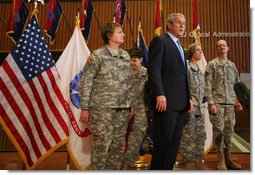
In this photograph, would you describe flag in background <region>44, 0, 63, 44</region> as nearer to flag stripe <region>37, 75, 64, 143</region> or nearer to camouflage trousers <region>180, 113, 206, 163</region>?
flag stripe <region>37, 75, 64, 143</region>

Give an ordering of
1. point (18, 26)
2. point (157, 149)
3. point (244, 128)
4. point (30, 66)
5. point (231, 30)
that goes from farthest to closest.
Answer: point (231, 30)
point (244, 128)
point (18, 26)
point (30, 66)
point (157, 149)

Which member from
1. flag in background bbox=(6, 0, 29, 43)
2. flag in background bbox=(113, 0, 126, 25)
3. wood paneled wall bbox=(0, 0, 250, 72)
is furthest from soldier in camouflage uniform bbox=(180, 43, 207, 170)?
wood paneled wall bbox=(0, 0, 250, 72)

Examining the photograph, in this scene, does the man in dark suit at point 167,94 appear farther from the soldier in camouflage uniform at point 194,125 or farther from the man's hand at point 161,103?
the soldier in camouflage uniform at point 194,125

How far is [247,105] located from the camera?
969 millimetres

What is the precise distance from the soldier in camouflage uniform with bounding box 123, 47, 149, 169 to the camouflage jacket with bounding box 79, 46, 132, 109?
530mm

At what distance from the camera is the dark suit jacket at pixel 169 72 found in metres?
1.79

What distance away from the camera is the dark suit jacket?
1.79 m

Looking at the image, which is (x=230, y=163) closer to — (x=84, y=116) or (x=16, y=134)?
(x=84, y=116)

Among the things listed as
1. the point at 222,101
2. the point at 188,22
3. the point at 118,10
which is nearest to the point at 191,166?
the point at 222,101

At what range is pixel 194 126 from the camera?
2.59 metres

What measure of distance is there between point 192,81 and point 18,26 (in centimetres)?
227

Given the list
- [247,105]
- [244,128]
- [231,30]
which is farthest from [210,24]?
[247,105]

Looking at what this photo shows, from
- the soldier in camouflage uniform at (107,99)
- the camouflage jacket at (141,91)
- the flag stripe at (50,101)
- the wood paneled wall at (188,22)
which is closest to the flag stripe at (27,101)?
the flag stripe at (50,101)

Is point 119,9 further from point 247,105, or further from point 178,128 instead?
point 247,105
